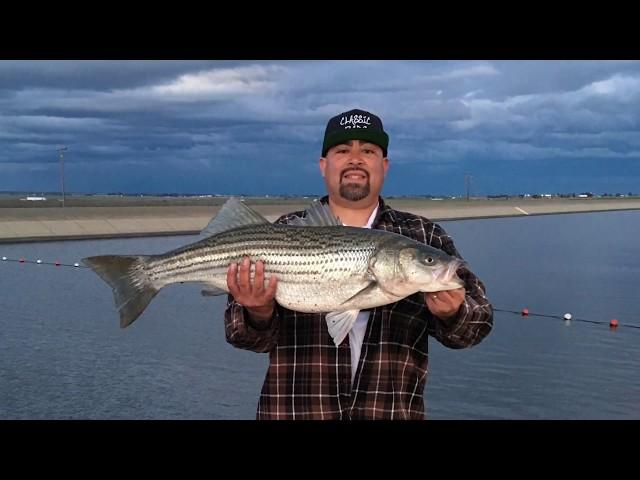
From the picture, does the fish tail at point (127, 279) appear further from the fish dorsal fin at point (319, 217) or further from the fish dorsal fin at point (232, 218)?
the fish dorsal fin at point (319, 217)

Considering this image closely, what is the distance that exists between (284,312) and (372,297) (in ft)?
2.06

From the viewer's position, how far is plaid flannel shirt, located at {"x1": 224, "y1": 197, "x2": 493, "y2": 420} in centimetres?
433

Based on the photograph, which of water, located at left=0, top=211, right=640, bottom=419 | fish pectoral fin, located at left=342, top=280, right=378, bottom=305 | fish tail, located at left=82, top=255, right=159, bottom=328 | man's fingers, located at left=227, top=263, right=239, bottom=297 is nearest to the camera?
fish pectoral fin, located at left=342, top=280, right=378, bottom=305

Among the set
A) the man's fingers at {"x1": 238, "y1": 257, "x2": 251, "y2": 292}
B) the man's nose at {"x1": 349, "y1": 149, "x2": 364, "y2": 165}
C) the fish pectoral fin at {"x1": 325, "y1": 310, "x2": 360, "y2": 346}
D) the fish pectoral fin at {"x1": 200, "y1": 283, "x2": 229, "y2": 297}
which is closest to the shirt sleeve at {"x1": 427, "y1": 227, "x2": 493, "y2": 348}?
the fish pectoral fin at {"x1": 325, "y1": 310, "x2": 360, "y2": 346}

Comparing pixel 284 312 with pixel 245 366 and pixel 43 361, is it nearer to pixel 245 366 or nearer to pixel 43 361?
pixel 245 366

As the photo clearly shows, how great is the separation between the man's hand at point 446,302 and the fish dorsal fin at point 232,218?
52.1 inches

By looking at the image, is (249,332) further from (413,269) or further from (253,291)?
(413,269)

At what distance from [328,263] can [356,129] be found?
33.1 inches

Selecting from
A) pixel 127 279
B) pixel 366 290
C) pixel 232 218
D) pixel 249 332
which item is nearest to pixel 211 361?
pixel 127 279

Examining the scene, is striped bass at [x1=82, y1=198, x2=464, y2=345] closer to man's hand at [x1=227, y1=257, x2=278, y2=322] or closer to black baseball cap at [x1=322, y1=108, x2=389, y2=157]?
man's hand at [x1=227, y1=257, x2=278, y2=322]

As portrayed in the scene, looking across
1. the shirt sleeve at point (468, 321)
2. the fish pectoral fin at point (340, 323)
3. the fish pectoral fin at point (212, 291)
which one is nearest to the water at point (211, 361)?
the fish pectoral fin at point (212, 291)

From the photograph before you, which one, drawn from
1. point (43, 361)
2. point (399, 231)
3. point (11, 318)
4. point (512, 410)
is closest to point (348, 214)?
point (399, 231)

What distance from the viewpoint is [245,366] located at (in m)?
14.2

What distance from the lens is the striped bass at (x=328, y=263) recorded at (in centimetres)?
431
